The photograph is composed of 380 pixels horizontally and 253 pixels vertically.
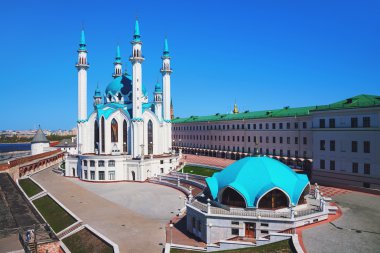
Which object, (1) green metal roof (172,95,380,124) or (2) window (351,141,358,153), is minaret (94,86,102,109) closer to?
(1) green metal roof (172,95,380,124)

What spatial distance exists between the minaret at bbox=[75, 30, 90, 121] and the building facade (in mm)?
27806

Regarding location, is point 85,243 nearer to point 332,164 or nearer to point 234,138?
point 332,164

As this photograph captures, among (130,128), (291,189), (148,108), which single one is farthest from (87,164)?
(291,189)

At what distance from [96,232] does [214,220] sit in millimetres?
8500

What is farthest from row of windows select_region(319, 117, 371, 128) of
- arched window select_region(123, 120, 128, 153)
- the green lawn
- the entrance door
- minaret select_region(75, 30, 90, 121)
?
minaret select_region(75, 30, 90, 121)

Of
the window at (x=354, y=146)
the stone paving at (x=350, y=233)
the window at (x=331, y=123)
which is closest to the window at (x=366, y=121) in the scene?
the window at (x=354, y=146)

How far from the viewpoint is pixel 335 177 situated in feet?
110

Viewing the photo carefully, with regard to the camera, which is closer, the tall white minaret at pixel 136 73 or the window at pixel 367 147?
the window at pixel 367 147

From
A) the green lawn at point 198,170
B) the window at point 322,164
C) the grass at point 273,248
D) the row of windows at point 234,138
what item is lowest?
the grass at point 273,248

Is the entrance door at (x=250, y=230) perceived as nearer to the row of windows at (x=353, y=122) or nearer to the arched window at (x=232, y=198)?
the arched window at (x=232, y=198)

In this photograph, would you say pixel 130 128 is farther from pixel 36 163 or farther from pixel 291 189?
pixel 291 189

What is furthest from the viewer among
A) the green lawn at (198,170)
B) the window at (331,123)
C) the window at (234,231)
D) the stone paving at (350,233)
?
the green lawn at (198,170)

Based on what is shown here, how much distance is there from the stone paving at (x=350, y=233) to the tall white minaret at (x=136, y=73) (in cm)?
3299

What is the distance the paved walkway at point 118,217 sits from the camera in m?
21.8
